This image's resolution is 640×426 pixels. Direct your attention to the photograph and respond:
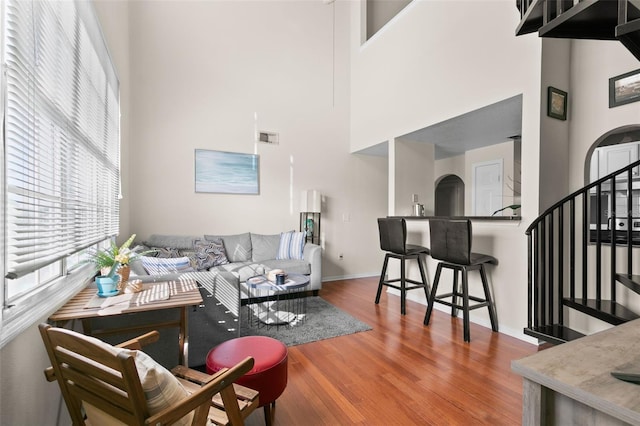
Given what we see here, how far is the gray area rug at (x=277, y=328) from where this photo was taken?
2.28 meters

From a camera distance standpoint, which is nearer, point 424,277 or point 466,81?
point 466,81

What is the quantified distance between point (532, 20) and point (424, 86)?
2.87m

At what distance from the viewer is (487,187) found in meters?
5.41

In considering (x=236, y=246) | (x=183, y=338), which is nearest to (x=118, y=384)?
(x=183, y=338)

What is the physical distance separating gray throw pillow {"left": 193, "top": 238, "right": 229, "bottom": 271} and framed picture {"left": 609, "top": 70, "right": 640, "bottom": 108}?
14.7ft

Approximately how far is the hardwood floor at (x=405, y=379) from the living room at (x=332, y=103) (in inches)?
25.4

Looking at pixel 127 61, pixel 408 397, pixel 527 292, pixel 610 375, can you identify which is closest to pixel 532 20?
pixel 610 375

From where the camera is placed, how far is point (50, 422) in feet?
4.58

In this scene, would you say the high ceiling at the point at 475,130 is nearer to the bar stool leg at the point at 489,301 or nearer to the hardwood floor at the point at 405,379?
the bar stool leg at the point at 489,301

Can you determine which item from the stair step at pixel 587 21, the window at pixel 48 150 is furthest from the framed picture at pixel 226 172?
the stair step at pixel 587 21

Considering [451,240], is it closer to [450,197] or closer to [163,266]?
[163,266]

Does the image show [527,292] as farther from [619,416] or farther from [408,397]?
[619,416]

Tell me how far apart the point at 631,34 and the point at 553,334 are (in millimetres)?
2186

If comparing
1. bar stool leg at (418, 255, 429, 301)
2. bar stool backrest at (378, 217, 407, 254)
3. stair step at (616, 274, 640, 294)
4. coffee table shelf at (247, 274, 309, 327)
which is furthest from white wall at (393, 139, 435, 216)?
stair step at (616, 274, 640, 294)
